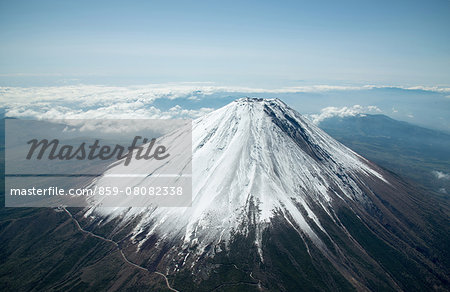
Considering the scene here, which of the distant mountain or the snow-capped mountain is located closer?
the distant mountain

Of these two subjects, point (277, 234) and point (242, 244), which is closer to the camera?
point (242, 244)

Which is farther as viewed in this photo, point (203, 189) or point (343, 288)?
point (203, 189)

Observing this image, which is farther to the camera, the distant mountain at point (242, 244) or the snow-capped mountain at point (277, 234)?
the snow-capped mountain at point (277, 234)

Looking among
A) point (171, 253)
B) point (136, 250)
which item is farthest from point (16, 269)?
point (171, 253)

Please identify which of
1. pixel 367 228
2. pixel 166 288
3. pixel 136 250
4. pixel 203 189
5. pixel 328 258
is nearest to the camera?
pixel 166 288

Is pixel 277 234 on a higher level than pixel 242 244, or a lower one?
higher

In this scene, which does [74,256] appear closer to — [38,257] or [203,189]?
[38,257]

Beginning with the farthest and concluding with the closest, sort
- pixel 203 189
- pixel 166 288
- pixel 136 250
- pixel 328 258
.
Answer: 1. pixel 203 189
2. pixel 136 250
3. pixel 328 258
4. pixel 166 288

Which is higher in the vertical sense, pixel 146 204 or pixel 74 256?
pixel 146 204
